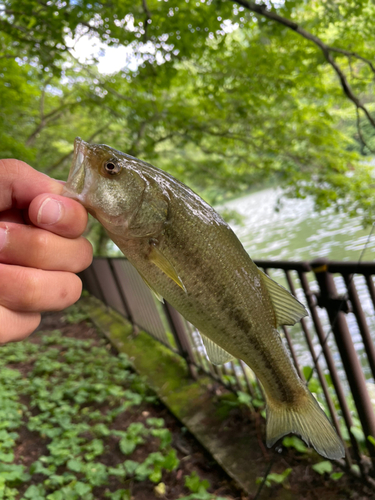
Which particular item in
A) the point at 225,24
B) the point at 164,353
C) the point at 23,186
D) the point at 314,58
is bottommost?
the point at 164,353

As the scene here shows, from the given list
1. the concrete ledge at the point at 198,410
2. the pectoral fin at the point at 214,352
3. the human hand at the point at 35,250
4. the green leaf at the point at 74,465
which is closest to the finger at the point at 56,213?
the human hand at the point at 35,250

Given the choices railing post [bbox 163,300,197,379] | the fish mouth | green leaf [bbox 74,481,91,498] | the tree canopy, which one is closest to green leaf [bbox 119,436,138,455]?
green leaf [bbox 74,481,91,498]

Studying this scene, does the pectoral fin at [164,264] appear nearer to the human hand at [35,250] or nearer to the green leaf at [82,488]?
the human hand at [35,250]

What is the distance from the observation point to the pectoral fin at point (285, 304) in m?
1.23

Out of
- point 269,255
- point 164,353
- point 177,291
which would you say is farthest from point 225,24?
point 269,255

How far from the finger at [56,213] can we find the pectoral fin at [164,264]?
0.24m

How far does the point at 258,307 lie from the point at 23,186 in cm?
87

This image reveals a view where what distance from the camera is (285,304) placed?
1241 mm

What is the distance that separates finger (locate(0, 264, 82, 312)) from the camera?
3.46ft

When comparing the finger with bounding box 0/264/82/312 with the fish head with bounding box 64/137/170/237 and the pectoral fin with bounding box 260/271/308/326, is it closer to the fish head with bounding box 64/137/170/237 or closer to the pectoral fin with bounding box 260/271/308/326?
the fish head with bounding box 64/137/170/237

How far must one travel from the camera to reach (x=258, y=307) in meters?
1.21

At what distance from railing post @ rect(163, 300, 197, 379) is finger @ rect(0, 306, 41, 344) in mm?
3486

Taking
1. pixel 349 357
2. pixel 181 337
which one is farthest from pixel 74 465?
pixel 349 357

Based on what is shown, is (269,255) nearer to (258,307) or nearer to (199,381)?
(199,381)
